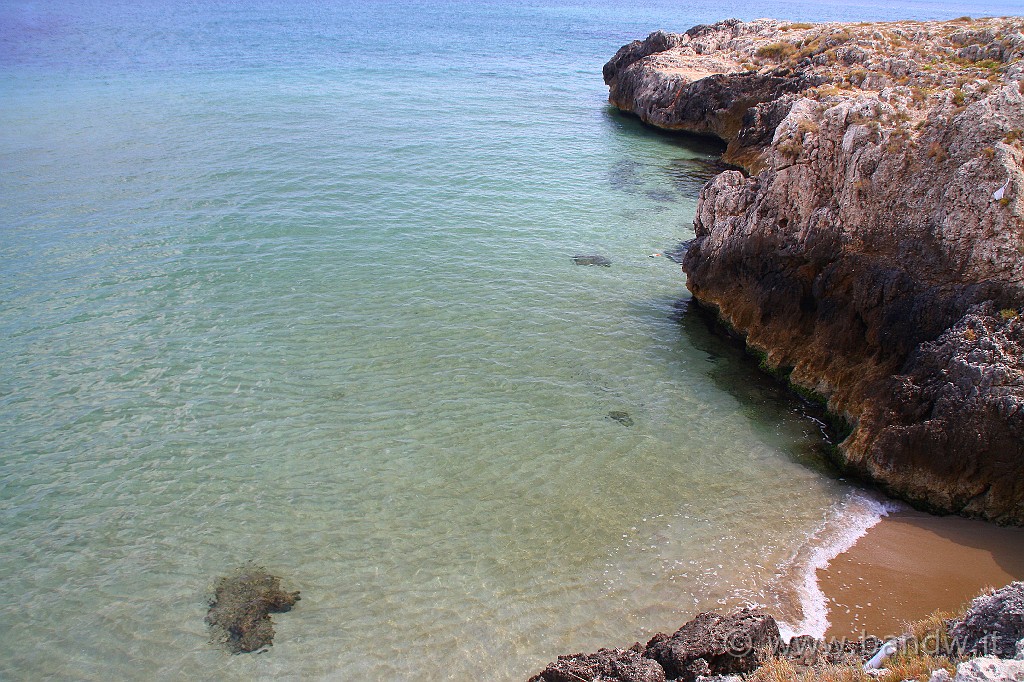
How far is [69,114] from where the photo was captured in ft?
154

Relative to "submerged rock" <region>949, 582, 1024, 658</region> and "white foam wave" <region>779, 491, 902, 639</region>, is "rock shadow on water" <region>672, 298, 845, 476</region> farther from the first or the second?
"submerged rock" <region>949, 582, 1024, 658</region>

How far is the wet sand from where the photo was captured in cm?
1248

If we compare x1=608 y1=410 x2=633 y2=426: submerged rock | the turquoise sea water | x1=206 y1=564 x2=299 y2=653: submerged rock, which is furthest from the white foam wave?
x1=206 y1=564 x2=299 y2=653: submerged rock

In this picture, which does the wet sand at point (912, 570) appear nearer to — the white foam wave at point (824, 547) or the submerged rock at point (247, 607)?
the white foam wave at point (824, 547)

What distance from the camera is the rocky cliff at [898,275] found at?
1480 centimetres

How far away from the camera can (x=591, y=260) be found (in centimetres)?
2759

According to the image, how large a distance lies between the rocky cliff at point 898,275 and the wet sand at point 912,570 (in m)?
0.77

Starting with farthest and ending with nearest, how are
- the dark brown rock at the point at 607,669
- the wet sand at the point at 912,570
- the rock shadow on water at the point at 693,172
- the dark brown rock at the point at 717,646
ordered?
the rock shadow on water at the point at 693,172
the wet sand at the point at 912,570
the dark brown rock at the point at 717,646
the dark brown rock at the point at 607,669

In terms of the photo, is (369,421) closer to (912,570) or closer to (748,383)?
(748,383)

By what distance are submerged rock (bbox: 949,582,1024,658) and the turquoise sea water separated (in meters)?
4.42

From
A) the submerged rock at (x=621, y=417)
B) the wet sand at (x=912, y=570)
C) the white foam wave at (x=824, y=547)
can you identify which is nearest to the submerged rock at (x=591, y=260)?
the submerged rock at (x=621, y=417)

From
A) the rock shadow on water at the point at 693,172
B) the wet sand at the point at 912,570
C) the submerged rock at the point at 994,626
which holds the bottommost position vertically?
the wet sand at the point at 912,570

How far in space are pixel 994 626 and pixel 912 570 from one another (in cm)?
552

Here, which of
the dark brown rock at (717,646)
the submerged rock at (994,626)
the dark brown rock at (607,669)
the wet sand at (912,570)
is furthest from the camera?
the wet sand at (912,570)
